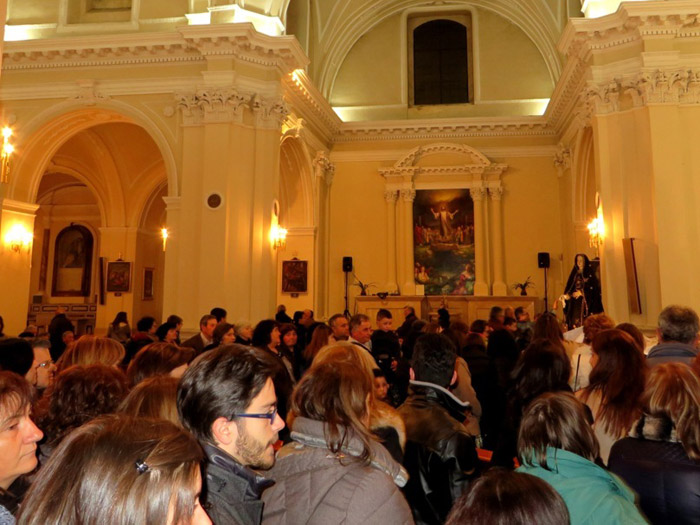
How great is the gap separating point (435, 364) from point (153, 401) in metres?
1.46

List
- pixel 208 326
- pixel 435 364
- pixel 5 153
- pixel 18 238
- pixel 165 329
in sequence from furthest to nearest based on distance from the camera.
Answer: pixel 18 238
pixel 5 153
pixel 165 329
pixel 208 326
pixel 435 364

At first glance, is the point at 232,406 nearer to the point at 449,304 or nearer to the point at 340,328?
the point at 340,328

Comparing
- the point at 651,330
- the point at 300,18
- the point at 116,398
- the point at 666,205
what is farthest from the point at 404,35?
the point at 116,398

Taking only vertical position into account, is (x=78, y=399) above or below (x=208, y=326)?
below

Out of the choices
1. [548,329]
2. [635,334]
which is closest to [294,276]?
[548,329]

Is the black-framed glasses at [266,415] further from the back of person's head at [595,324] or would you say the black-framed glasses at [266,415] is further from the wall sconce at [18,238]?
the wall sconce at [18,238]

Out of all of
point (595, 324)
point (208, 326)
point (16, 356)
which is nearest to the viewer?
point (16, 356)

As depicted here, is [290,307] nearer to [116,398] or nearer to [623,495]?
[116,398]

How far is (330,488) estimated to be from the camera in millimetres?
2010

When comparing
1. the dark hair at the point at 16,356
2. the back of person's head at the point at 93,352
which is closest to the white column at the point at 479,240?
the back of person's head at the point at 93,352

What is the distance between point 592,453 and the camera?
216cm

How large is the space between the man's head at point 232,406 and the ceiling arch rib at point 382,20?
52.8ft

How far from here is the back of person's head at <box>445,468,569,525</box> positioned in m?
1.34

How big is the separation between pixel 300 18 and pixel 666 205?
1058cm
